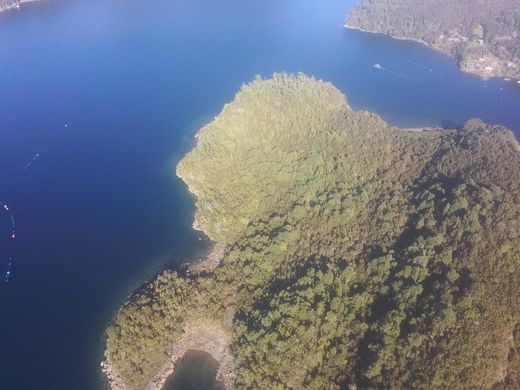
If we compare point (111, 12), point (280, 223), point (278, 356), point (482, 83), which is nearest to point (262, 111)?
point (280, 223)

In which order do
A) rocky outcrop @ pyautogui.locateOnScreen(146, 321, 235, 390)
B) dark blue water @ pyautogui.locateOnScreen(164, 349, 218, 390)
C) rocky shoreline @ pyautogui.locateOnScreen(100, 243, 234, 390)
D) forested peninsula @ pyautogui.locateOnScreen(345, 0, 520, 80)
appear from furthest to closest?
forested peninsula @ pyautogui.locateOnScreen(345, 0, 520, 80) < rocky outcrop @ pyautogui.locateOnScreen(146, 321, 235, 390) < dark blue water @ pyautogui.locateOnScreen(164, 349, 218, 390) < rocky shoreline @ pyautogui.locateOnScreen(100, 243, 234, 390)

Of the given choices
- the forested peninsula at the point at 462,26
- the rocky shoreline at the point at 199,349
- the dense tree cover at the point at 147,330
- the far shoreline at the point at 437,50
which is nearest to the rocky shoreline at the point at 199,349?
the rocky shoreline at the point at 199,349

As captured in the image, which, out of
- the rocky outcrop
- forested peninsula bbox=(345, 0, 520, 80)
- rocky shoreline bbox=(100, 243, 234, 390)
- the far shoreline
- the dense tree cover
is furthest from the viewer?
forested peninsula bbox=(345, 0, 520, 80)

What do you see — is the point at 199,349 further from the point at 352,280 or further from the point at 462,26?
the point at 462,26

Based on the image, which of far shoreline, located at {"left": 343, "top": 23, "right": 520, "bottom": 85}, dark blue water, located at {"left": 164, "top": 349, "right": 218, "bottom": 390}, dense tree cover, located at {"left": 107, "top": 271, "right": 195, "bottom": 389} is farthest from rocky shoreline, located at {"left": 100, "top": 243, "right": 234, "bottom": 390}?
far shoreline, located at {"left": 343, "top": 23, "right": 520, "bottom": 85}

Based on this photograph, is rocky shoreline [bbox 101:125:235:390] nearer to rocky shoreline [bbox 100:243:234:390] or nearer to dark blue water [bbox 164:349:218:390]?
rocky shoreline [bbox 100:243:234:390]

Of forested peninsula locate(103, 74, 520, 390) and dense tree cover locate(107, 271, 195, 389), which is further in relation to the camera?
dense tree cover locate(107, 271, 195, 389)

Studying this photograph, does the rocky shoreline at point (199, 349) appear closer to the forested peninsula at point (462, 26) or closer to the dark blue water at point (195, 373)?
the dark blue water at point (195, 373)
